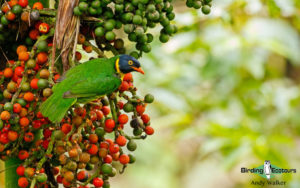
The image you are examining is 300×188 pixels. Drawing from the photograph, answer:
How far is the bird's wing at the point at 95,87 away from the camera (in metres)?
1.62

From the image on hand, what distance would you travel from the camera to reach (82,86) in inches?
65.3

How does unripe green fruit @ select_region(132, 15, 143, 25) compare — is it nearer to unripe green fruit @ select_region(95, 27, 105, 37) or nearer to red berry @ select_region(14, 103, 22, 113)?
unripe green fruit @ select_region(95, 27, 105, 37)

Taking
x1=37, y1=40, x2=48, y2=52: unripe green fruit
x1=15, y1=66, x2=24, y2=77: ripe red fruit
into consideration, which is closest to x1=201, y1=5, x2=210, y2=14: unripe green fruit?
x1=37, y1=40, x2=48, y2=52: unripe green fruit

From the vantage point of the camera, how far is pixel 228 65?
163 inches

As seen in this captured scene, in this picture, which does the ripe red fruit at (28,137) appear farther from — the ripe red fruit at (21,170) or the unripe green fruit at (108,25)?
the unripe green fruit at (108,25)

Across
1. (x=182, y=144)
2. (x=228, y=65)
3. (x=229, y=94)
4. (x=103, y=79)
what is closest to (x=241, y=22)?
(x=228, y=65)

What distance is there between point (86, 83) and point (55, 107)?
0.23 metres

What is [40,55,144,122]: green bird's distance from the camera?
1.53 metres

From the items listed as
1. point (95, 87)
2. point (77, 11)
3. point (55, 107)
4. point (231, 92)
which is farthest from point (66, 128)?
point (231, 92)

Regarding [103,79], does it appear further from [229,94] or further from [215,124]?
[229,94]

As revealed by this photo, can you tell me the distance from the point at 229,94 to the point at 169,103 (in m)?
0.76

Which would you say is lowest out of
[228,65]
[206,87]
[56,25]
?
[206,87]

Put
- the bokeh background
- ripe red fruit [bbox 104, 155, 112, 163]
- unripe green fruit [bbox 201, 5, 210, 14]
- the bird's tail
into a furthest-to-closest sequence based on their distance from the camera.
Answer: the bokeh background → unripe green fruit [bbox 201, 5, 210, 14] → ripe red fruit [bbox 104, 155, 112, 163] → the bird's tail

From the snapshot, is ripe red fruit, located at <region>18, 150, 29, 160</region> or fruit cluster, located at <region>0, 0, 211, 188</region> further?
ripe red fruit, located at <region>18, 150, 29, 160</region>
